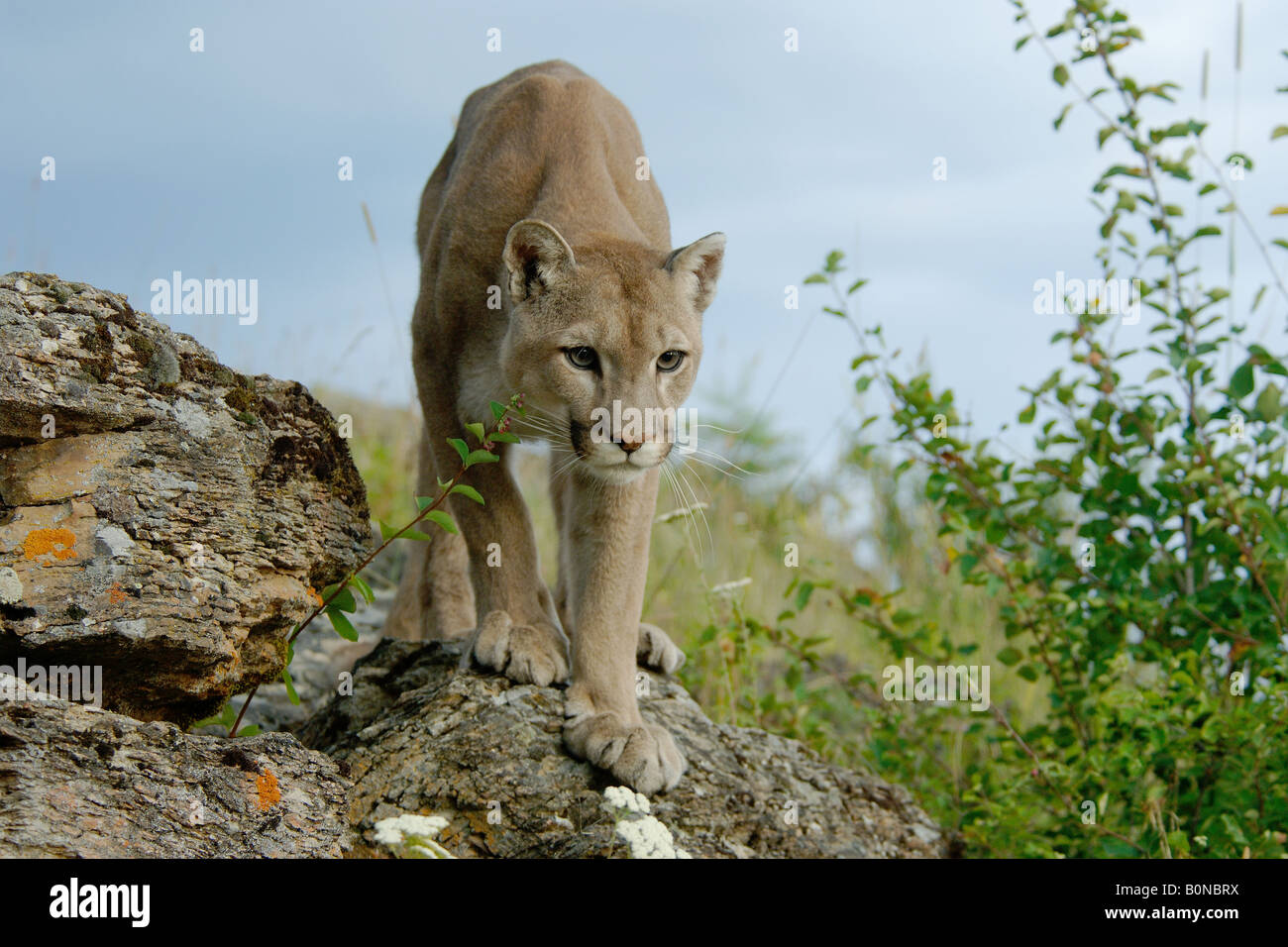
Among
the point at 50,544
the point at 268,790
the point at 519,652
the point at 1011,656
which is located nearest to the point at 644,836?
the point at 268,790

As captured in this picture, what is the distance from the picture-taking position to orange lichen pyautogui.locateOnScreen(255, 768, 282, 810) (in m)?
3.39

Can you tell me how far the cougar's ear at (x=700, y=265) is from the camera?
15.0 ft

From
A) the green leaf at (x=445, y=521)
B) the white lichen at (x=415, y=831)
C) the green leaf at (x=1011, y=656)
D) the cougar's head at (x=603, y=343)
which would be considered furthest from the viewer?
the green leaf at (x=1011, y=656)

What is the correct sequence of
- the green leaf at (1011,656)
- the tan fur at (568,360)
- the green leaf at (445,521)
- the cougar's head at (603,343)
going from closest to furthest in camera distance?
1. the green leaf at (445,521)
2. the cougar's head at (603,343)
3. the tan fur at (568,360)
4. the green leaf at (1011,656)

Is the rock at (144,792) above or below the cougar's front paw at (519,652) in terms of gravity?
below

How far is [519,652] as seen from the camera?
4.49 metres

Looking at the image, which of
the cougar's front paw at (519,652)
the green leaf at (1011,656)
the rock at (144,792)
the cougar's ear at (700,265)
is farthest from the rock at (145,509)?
the green leaf at (1011,656)

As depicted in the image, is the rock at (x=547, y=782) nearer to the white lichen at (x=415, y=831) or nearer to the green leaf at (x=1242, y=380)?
the white lichen at (x=415, y=831)

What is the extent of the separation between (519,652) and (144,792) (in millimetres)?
1594

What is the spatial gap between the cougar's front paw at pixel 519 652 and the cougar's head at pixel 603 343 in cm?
68

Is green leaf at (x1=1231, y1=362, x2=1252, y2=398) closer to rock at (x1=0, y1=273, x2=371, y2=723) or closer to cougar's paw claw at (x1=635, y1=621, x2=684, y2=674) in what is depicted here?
cougar's paw claw at (x1=635, y1=621, x2=684, y2=674)

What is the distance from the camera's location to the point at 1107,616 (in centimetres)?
555

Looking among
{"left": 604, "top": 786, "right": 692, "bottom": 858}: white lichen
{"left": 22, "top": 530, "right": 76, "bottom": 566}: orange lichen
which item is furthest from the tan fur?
{"left": 22, "top": 530, "right": 76, "bottom": 566}: orange lichen
